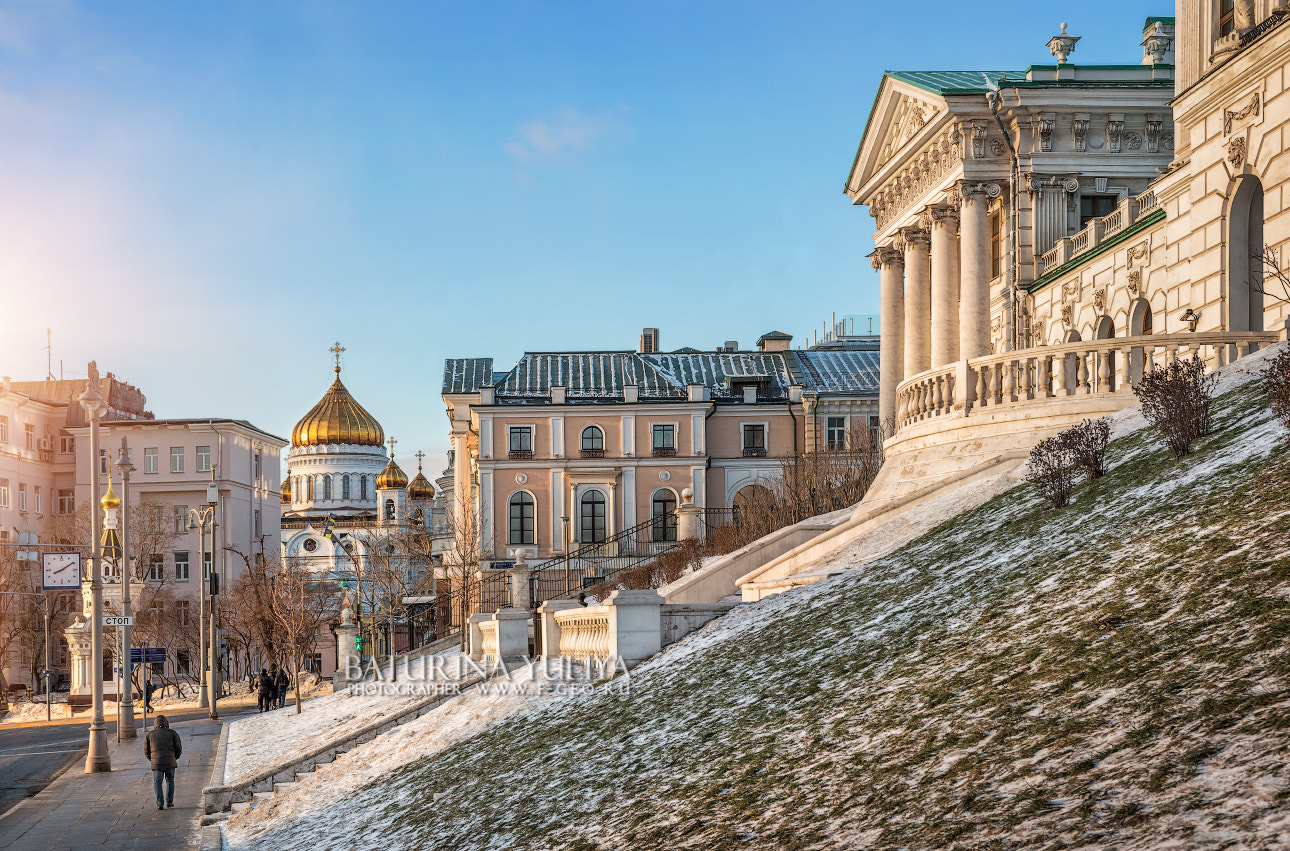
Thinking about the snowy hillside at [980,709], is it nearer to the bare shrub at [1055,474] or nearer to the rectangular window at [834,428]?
the bare shrub at [1055,474]

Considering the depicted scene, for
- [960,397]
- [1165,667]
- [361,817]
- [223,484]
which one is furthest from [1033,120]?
[223,484]

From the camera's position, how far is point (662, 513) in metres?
65.8

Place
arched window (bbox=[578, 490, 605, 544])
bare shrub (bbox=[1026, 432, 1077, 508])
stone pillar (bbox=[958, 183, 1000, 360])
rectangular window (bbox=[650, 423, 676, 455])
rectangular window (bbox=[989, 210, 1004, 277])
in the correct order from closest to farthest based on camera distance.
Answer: bare shrub (bbox=[1026, 432, 1077, 508]), stone pillar (bbox=[958, 183, 1000, 360]), rectangular window (bbox=[989, 210, 1004, 277]), arched window (bbox=[578, 490, 605, 544]), rectangular window (bbox=[650, 423, 676, 455])

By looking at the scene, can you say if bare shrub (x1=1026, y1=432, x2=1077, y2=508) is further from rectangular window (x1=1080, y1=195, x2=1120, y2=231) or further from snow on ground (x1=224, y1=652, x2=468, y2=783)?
rectangular window (x1=1080, y1=195, x2=1120, y2=231)

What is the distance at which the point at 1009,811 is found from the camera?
23.0 ft

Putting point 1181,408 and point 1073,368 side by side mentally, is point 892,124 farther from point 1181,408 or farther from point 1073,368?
point 1181,408

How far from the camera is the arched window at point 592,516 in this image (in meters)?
67.0

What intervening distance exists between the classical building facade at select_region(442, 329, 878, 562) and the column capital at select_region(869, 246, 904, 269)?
20.8 metres

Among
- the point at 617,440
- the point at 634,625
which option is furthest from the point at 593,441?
the point at 634,625

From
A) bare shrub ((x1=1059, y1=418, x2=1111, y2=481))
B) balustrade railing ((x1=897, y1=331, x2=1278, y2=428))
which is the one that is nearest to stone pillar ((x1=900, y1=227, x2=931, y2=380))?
balustrade railing ((x1=897, y1=331, x2=1278, y2=428))

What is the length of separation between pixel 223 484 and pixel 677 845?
90.3 meters

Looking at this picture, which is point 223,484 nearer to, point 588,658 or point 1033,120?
point 1033,120

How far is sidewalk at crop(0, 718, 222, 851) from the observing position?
19250 mm

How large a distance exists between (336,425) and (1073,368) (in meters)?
124
